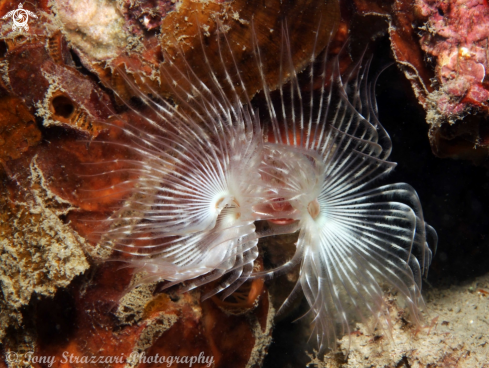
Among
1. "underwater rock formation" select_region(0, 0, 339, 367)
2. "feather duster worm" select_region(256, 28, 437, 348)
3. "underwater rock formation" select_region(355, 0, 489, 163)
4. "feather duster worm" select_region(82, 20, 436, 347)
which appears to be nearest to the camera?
"underwater rock formation" select_region(355, 0, 489, 163)

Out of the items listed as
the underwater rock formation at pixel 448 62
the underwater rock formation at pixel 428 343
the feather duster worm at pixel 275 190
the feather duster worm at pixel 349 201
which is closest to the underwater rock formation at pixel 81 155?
the feather duster worm at pixel 275 190

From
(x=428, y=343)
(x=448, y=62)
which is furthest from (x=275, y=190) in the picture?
(x=428, y=343)

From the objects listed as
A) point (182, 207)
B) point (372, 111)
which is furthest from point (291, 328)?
point (372, 111)

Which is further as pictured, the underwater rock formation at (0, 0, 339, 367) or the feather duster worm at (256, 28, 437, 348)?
the feather duster worm at (256, 28, 437, 348)

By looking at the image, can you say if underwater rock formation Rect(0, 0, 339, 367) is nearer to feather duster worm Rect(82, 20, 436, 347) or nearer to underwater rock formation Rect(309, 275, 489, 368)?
feather duster worm Rect(82, 20, 436, 347)

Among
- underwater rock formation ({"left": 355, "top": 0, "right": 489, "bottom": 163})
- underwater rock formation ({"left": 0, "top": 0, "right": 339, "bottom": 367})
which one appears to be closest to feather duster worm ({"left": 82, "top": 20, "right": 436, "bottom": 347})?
underwater rock formation ({"left": 0, "top": 0, "right": 339, "bottom": 367})

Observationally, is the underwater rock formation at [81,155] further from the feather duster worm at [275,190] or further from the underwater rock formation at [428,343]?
the underwater rock formation at [428,343]

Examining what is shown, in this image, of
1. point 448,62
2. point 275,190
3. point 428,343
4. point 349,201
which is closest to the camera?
point 448,62

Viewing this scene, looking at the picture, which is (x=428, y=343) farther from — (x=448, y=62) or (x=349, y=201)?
(x=448, y=62)

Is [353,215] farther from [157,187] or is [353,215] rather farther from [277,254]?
[157,187]
